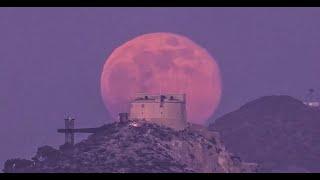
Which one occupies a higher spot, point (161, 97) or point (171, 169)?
point (161, 97)

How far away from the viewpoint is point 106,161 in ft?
643

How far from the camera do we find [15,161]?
644 feet
